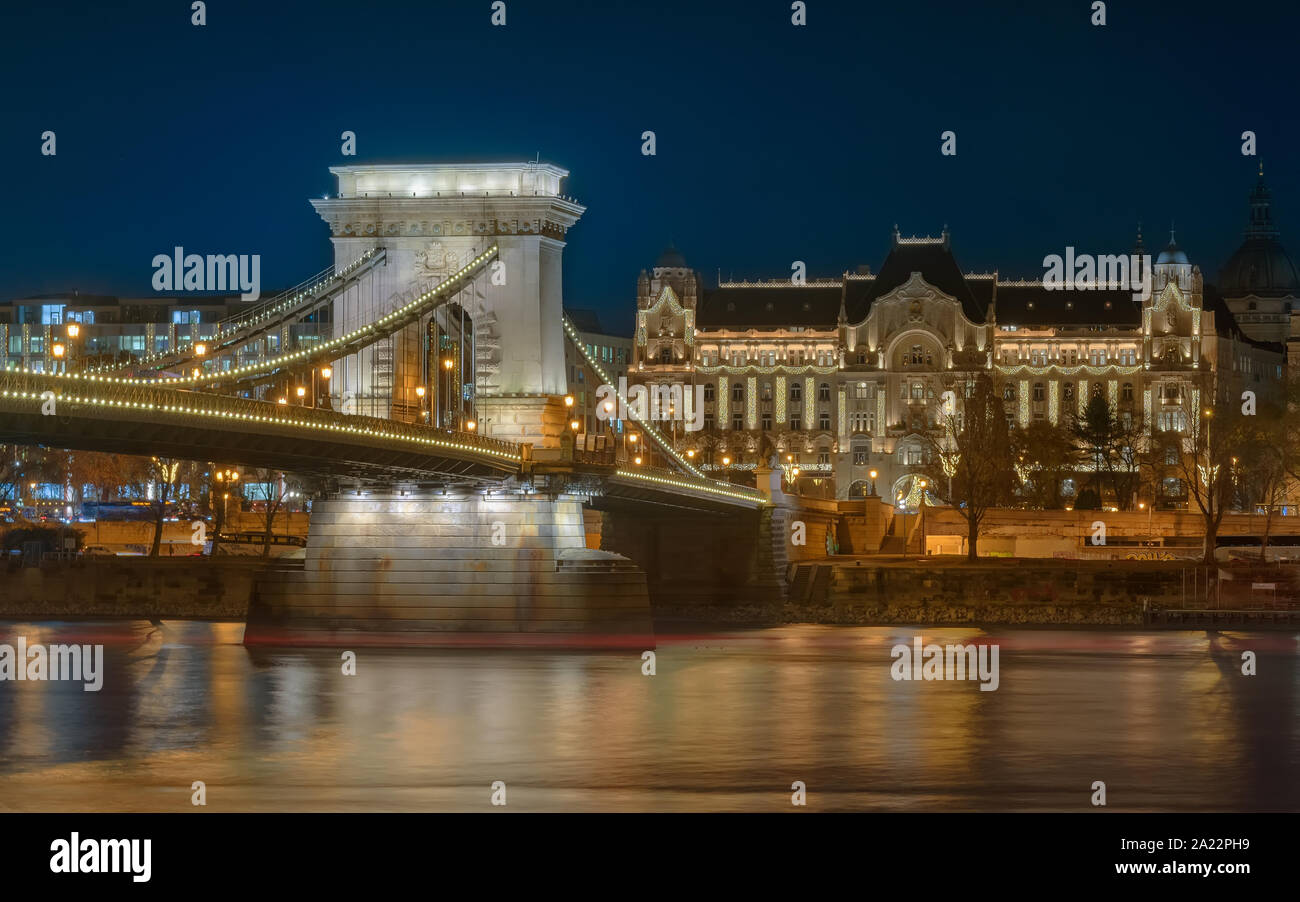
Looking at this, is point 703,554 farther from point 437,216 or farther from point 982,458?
point 982,458

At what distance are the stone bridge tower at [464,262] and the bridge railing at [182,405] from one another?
974cm

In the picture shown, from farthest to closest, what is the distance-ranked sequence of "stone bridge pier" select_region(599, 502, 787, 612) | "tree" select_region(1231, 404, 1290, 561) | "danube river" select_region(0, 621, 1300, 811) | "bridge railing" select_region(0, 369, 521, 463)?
"tree" select_region(1231, 404, 1290, 561) → "stone bridge pier" select_region(599, 502, 787, 612) → "bridge railing" select_region(0, 369, 521, 463) → "danube river" select_region(0, 621, 1300, 811)

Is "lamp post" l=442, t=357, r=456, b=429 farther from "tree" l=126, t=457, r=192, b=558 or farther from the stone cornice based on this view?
"tree" l=126, t=457, r=192, b=558

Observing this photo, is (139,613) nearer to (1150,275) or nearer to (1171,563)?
(1171,563)

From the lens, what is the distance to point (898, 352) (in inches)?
6196

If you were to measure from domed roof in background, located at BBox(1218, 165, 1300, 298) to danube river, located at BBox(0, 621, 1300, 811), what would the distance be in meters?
124

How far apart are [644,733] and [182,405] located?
40.1 ft

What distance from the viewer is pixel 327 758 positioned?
40.2 meters

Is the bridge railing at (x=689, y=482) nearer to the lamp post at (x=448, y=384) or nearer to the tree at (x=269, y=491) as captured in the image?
the lamp post at (x=448, y=384)

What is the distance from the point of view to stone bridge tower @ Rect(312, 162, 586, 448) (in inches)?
2682

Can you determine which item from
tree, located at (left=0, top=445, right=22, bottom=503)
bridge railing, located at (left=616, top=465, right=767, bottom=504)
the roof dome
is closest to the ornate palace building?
the roof dome

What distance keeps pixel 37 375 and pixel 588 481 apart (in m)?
23.9

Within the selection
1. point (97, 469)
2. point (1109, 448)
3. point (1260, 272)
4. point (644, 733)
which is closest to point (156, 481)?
point (97, 469)
